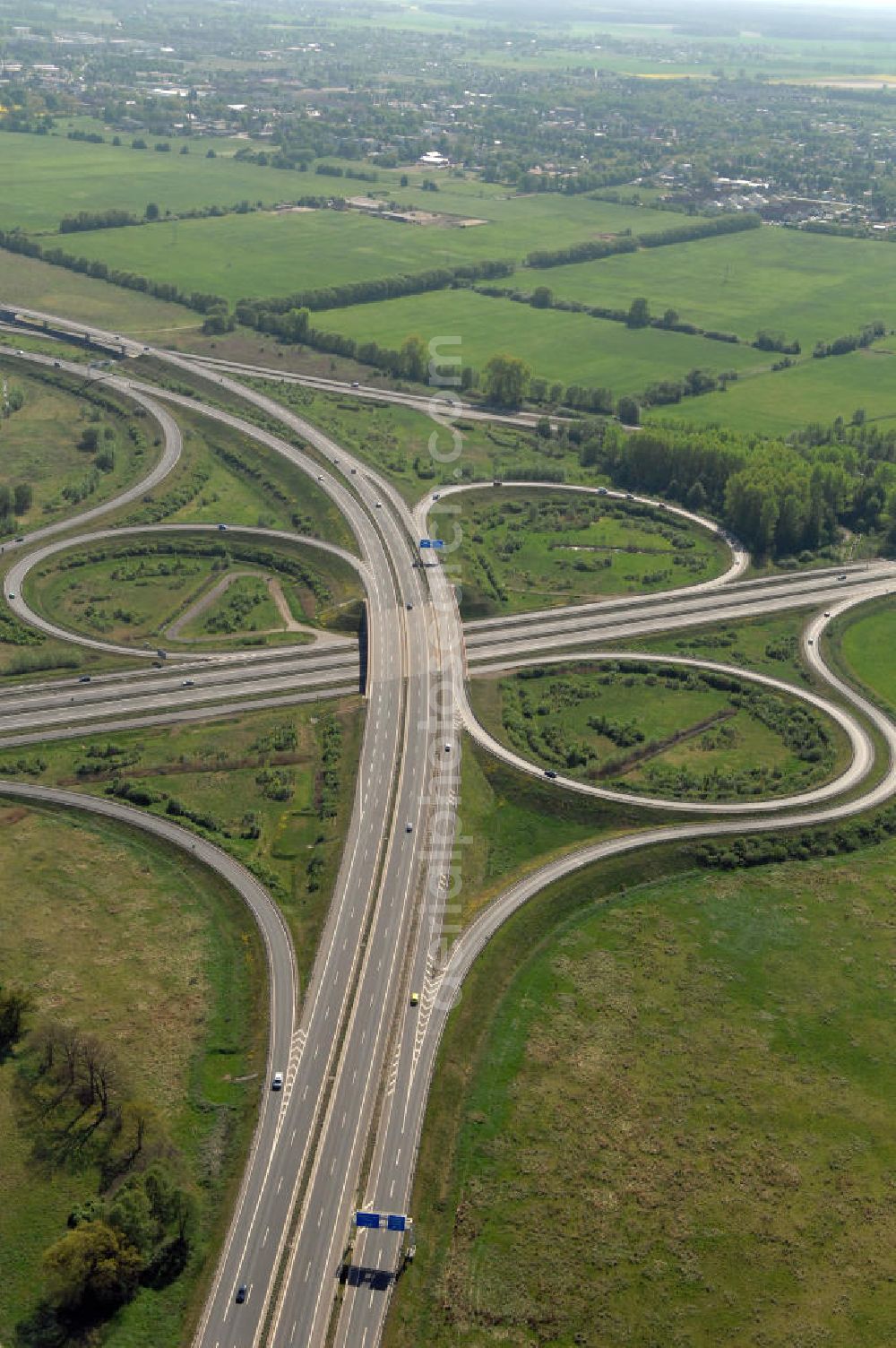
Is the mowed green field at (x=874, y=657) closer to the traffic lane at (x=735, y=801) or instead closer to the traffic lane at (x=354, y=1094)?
the traffic lane at (x=735, y=801)

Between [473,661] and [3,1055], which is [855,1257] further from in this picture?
[473,661]

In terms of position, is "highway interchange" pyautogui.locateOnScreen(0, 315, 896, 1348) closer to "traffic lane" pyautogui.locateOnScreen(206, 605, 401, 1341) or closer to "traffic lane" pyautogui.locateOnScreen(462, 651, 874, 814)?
"traffic lane" pyautogui.locateOnScreen(206, 605, 401, 1341)

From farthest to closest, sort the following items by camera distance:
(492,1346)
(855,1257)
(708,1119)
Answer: (708,1119), (855,1257), (492,1346)

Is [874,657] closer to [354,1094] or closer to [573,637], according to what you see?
[573,637]

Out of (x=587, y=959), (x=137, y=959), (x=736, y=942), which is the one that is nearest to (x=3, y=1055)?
(x=137, y=959)

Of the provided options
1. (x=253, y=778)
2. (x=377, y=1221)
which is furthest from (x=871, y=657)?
(x=377, y=1221)

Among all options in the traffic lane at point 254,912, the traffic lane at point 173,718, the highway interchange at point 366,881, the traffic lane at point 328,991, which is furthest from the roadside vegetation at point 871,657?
the traffic lane at point 254,912
